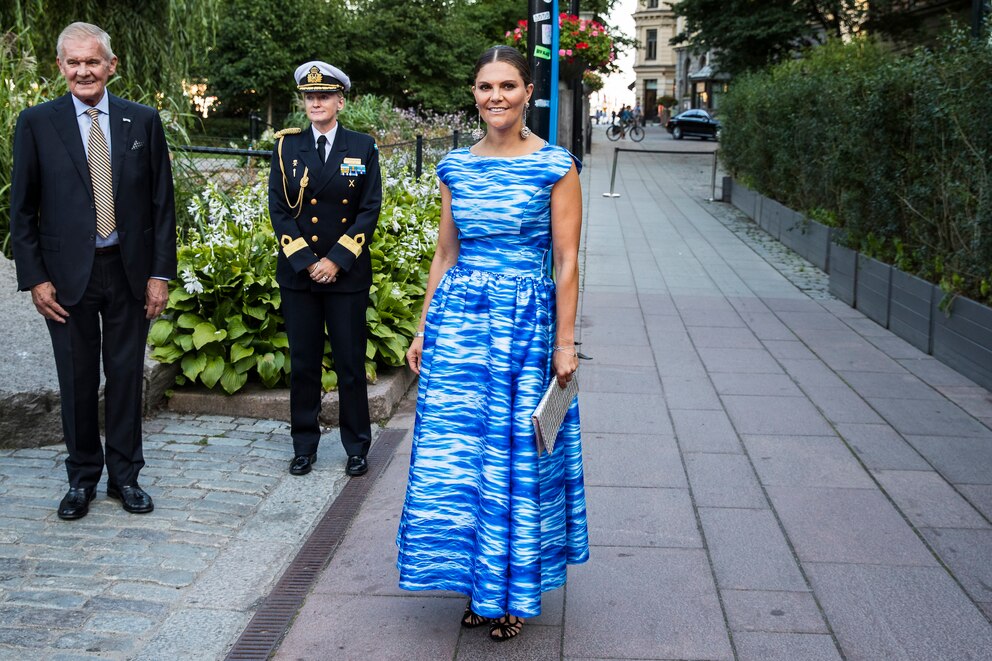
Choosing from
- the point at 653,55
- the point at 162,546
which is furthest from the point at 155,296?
the point at 653,55

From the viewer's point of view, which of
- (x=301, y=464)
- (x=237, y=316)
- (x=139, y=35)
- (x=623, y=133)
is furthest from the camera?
(x=623, y=133)

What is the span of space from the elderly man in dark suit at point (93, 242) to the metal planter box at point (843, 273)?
7.37 m

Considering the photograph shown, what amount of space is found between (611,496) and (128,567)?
2177 mm

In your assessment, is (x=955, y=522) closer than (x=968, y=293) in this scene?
Yes

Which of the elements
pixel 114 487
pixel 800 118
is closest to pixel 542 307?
pixel 114 487

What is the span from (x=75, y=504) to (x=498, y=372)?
225cm

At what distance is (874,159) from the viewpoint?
372 inches

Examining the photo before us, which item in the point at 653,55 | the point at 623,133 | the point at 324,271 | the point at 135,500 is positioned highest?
the point at 653,55

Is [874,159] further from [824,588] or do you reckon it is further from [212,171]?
[824,588]

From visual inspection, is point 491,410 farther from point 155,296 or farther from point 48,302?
point 48,302

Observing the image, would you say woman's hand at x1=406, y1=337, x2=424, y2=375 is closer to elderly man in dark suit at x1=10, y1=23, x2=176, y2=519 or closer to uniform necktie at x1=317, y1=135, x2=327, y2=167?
elderly man in dark suit at x1=10, y1=23, x2=176, y2=519

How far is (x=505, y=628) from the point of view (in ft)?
11.8

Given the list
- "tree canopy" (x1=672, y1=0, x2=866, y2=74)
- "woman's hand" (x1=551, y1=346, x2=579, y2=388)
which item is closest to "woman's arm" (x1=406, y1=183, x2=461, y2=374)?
"woman's hand" (x1=551, y1=346, x2=579, y2=388)

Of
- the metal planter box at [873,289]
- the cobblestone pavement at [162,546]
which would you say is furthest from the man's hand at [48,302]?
the metal planter box at [873,289]
